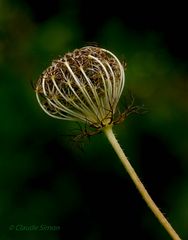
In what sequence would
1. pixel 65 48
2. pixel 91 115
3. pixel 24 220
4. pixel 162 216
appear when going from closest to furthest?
pixel 162 216 → pixel 91 115 → pixel 24 220 → pixel 65 48

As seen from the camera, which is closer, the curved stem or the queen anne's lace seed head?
the curved stem

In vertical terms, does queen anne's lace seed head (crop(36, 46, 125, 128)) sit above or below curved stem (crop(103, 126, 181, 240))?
above

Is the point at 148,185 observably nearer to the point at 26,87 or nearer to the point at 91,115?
the point at 26,87

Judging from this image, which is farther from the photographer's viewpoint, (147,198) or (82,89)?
(82,89)

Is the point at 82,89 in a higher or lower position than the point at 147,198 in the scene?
higher

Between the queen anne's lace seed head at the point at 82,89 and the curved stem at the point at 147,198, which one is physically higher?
the queen anne's lace seed head at the point at 82,89

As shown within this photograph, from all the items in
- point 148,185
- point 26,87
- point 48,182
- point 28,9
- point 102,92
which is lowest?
point 148,185

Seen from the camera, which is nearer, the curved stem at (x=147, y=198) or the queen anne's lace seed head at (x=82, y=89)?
the curved stem at (x=147, y=198)

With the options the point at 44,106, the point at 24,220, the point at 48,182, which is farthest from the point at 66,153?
the point at 44,106
